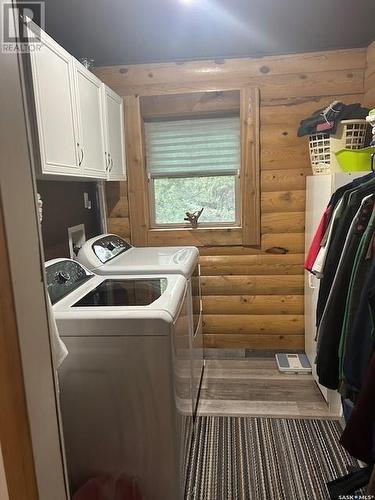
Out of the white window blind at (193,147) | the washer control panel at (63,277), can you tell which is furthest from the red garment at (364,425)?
the white window blind at (193,147)

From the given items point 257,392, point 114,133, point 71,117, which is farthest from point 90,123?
point 257,392

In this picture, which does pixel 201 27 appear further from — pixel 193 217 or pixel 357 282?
pixel 357 282

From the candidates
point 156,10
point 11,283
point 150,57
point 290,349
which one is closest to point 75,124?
point 156,10

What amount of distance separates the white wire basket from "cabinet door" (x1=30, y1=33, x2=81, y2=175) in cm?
154

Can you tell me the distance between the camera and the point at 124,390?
1438 mm

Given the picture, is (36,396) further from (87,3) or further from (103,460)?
(87,3)

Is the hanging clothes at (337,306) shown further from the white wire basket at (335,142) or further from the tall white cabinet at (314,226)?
the white wire basket at (335,142)

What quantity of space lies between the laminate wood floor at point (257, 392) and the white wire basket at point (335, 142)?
4.99ft

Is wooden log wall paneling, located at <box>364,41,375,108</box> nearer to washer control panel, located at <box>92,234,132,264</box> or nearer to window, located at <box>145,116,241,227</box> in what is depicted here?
window, located at <box>145,116,241,227</box>

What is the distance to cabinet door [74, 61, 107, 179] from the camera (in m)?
1.99

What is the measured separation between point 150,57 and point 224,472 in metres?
2.75

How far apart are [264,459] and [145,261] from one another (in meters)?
1.29

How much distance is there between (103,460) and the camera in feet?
4.96

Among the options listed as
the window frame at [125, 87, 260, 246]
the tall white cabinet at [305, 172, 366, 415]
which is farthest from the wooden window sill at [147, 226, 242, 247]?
the tall white cabinet at [305, 172, 366, 415]
